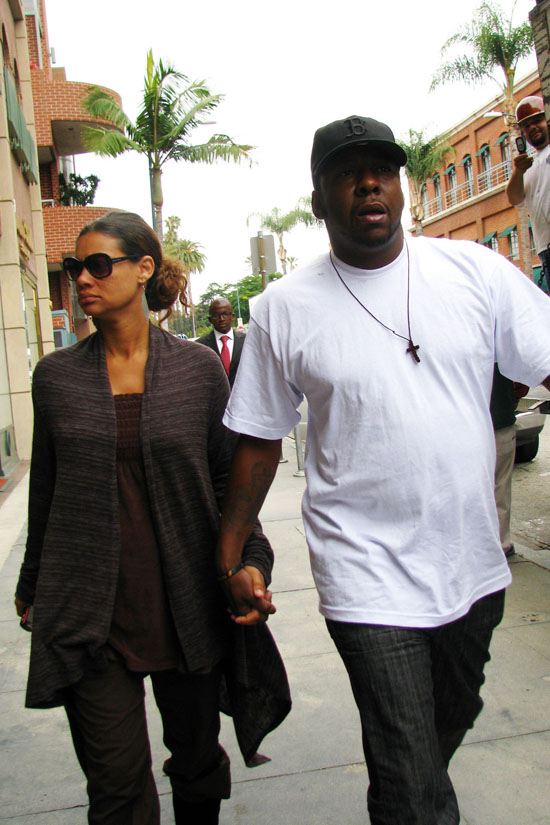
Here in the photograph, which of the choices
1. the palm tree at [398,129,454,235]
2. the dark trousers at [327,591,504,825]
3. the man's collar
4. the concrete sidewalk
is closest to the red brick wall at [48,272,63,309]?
the palm tree at [398,129,454,235]

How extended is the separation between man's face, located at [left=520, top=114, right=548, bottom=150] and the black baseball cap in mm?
2996

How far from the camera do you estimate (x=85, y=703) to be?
7.62 feet

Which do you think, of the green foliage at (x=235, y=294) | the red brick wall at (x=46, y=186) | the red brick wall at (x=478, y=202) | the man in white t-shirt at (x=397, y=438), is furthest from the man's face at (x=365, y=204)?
the green foliage at (x=235, y=294)

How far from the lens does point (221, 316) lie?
10.1 meters

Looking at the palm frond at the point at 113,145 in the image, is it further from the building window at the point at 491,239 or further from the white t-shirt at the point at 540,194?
the building window at the point at 491,239

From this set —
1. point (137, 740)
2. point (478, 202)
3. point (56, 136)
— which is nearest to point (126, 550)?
point (137, 740)

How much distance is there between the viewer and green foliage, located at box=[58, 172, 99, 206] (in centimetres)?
3023

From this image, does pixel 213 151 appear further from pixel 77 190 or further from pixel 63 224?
pixel 77 190

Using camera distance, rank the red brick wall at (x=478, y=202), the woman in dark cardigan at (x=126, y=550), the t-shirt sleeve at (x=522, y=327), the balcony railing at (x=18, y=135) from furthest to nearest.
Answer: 1. the red brick wall at (x=478, y=202)
2. the balcony railing at (x=18, y=135)
3. the woman in dark cardigan at (x=126, y=550)
4. the t-shirt sleeve at (x=522, y=327)

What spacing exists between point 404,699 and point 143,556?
0.80 meters

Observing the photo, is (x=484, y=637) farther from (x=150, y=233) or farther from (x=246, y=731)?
(x=150, y=233)

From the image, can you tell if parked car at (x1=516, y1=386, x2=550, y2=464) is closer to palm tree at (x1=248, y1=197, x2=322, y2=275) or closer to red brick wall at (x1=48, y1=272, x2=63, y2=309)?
red brick wall at (x1=48, y1=272, x2=63, y2=309)

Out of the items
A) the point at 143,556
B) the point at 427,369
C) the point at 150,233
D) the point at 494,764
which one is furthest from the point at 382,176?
the point at 494,764

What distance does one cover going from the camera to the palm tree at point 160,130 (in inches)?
810
